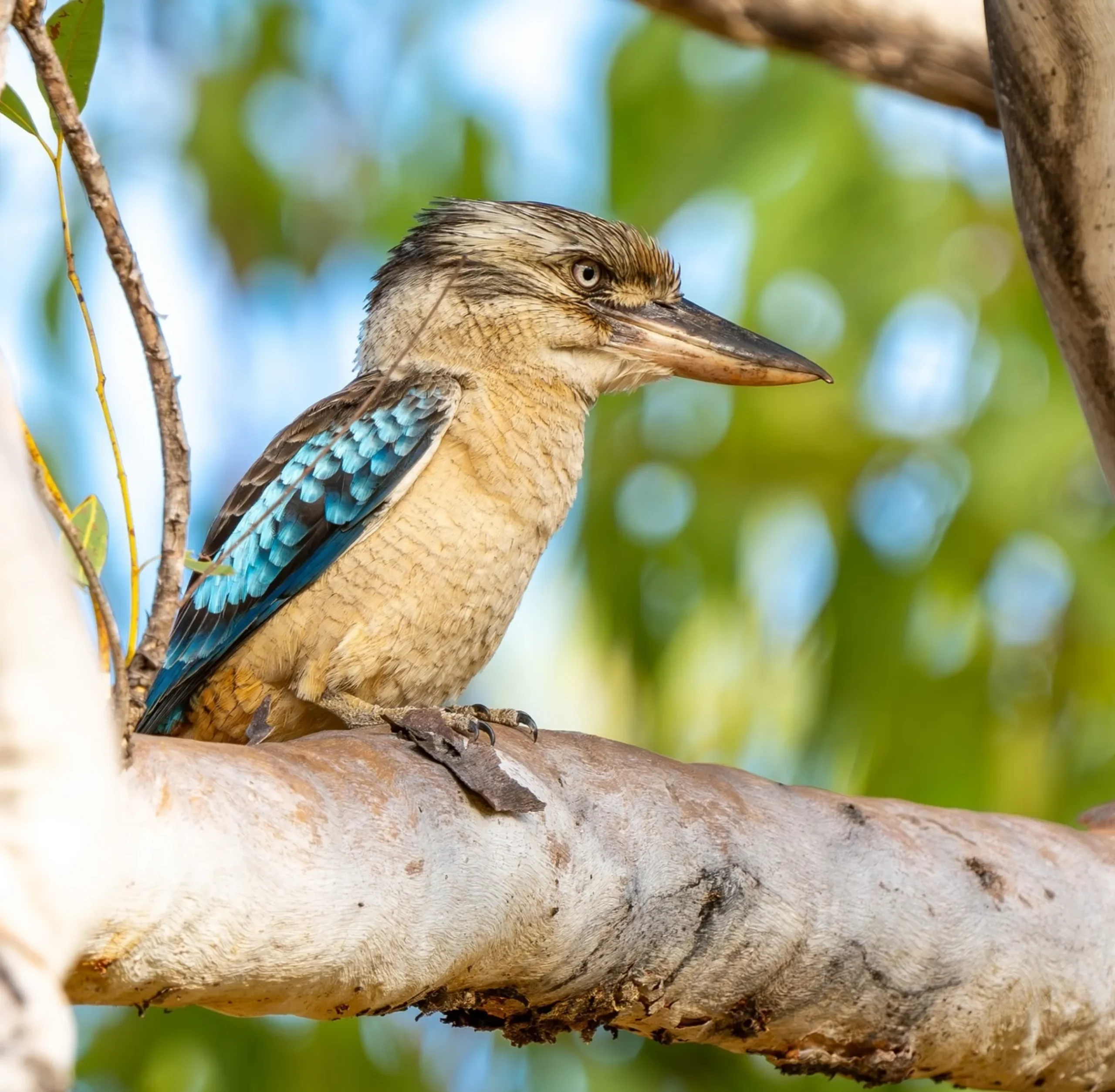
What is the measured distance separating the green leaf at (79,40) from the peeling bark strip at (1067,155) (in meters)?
1.20

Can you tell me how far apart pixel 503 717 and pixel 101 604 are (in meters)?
1.01

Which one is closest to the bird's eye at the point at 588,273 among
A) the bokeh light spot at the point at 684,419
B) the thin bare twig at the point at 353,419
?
the thin bare twig at the point at 353,419

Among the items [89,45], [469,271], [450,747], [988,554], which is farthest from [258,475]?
[988,554]

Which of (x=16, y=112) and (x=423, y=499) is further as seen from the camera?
(x=423, y=499)

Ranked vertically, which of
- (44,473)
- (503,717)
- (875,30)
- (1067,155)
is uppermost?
(875,30)

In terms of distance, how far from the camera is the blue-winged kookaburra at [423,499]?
240cm

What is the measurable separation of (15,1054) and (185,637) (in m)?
1.74

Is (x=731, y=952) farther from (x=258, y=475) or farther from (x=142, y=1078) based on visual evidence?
(x=142, y=1078)

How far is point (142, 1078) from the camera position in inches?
167

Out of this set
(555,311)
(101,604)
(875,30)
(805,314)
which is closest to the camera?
(101,604)

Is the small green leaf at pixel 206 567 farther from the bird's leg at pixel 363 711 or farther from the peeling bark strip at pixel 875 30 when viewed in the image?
the peeling bark strip at pixel 875 30

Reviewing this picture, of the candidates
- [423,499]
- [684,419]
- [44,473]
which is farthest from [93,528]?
[684,419]

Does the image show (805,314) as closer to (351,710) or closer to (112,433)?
(351,710)

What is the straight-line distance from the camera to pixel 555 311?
2.81 metres
